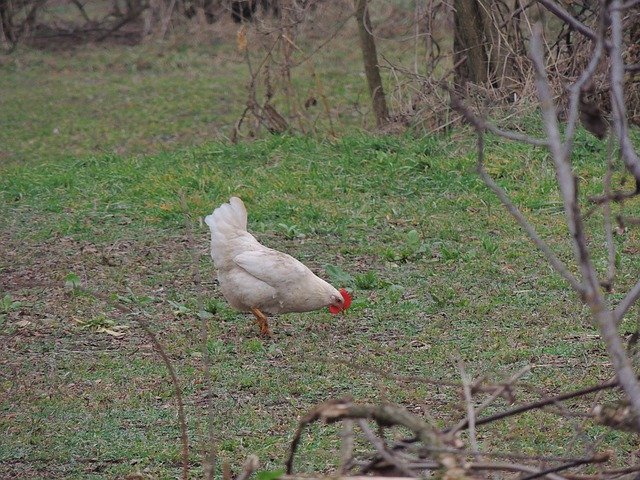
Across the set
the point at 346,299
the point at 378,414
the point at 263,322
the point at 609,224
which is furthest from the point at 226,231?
the point at 609,224

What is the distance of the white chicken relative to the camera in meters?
5.62

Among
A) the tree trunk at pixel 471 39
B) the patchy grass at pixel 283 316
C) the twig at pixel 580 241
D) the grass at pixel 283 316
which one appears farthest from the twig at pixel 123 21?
the twig at pixel 580 241

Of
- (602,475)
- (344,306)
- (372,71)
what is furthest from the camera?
(372,71)

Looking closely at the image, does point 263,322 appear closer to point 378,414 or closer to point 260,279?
point 260,279

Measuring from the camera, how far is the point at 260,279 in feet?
18.5

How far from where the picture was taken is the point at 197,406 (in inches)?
182

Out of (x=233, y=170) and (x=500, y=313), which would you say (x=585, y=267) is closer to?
(x=500, y=313)

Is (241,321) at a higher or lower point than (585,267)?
lower

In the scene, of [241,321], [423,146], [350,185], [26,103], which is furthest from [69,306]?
[26,103]

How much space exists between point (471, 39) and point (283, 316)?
16.1 feet

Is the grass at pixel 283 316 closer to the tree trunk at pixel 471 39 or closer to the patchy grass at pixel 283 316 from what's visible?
the patchy grass at pixel 283 316

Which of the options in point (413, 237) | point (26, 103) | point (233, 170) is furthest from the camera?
point (26, 103)

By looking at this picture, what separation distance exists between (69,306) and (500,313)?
2606 millimetres

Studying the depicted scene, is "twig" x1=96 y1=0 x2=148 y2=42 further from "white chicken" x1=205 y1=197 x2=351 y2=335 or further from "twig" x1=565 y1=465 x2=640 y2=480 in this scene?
"twig" x1=565 y1=465 x2=640 y2=480
